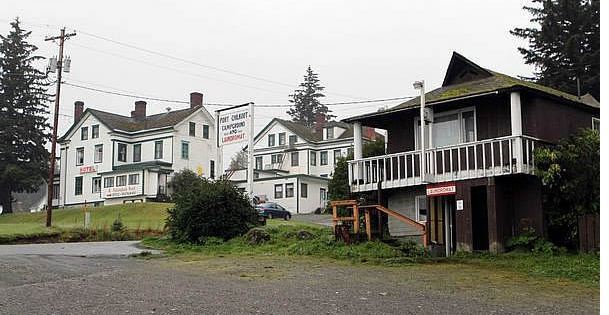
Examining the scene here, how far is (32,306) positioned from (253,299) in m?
3.46

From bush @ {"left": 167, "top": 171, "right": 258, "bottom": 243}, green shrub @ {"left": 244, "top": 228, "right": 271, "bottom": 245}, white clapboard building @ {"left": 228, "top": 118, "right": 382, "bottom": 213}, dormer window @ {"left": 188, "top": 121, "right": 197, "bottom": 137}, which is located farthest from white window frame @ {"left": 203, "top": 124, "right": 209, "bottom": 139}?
green shrub @ {"left": 244, "top": 228, "right": 271, "bottom": 245}

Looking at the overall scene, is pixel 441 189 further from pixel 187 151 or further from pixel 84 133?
pixel 84 133

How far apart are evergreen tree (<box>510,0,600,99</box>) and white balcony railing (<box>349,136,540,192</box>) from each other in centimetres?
2213

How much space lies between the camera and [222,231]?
88.3 feet

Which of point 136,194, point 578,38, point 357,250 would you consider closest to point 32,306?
point 357,250

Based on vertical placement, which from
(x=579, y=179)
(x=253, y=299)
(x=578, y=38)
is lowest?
(x=253, y=299)

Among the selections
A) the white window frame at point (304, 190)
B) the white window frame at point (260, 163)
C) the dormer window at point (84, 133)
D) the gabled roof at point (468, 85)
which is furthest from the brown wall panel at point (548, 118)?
the white window frame at point (260, 163)

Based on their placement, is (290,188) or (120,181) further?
(120,181)

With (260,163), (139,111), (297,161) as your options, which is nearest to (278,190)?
(297,161)

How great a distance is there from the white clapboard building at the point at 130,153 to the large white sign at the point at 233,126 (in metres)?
28.5

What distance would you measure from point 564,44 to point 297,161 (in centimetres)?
3446

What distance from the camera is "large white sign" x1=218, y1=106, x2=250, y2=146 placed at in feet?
112

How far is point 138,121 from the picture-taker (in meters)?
71.7

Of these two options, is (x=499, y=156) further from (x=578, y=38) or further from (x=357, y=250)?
(x=578, y=38)
